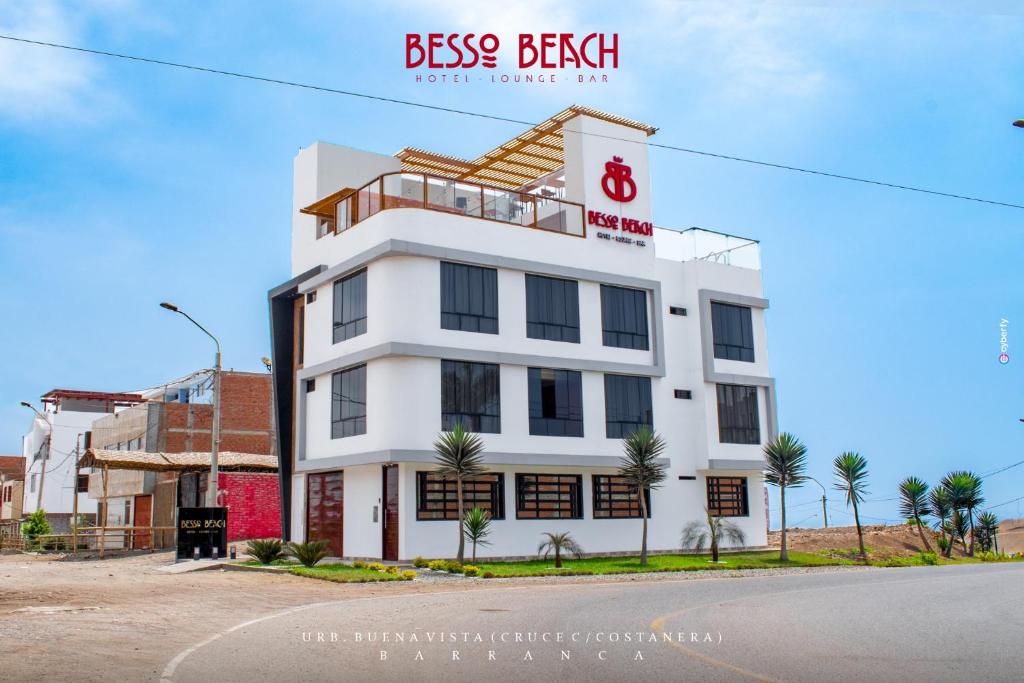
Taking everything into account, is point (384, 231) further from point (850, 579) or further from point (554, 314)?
point (850, 579)

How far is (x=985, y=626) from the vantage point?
44.5ft

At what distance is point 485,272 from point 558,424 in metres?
5.58

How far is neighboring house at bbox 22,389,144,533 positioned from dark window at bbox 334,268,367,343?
134 feet

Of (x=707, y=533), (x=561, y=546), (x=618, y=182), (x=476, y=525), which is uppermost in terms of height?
(x=618, y=182)

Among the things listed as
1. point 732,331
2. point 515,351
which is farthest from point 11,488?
point 732,331

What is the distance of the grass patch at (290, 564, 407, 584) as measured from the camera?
73.9 feet

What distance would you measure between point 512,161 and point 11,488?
64893mm

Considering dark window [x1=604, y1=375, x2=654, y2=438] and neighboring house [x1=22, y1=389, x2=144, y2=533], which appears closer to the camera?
dark window [x1=604, y1=375, x2=654, y2=438]

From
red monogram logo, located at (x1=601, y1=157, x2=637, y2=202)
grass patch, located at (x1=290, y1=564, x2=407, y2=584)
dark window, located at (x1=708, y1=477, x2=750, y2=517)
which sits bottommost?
grass patch, located at (x1=290, y1=564, x2=407, y2=584)

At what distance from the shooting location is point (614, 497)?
111ft

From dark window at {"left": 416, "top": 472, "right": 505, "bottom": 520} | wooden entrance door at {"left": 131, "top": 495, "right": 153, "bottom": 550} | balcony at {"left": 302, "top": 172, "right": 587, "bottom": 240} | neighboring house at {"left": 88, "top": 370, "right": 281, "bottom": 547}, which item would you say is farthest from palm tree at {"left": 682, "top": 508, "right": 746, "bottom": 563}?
wooden entrance door at {"left": 131, "top": 495, "right": 153, "bottom": 550}

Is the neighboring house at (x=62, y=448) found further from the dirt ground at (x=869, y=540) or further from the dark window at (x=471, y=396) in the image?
the dirt ground at (x=869, y=540)

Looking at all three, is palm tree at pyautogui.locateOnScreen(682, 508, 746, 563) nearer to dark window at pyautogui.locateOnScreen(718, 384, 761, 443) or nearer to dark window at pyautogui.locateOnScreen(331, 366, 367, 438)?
dark window at pyautogui.locateOnScreen(718, 384, 761, 443)

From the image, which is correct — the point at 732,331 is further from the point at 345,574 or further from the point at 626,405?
the point at 345,574
